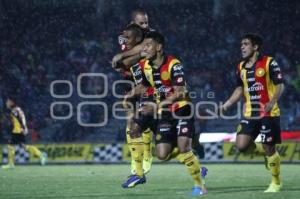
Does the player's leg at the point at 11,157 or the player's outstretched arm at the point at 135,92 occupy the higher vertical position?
the player's outstretched arm at the point at 135,92

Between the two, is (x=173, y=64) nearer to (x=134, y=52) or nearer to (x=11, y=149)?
(x=134, y=52)

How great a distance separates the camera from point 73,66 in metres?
28.4

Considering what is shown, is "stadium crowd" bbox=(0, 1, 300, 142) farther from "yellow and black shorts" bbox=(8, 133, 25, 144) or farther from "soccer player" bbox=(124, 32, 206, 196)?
"soccer player" bbox=(124, 32, 206, 196)

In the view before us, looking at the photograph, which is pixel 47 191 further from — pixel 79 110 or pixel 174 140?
pixel 79 110

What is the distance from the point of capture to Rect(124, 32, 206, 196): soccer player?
427 inches

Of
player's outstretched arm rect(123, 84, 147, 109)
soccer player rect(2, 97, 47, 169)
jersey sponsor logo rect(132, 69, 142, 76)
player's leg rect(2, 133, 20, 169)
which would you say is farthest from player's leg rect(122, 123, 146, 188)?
soccer player rect(2, 97, 47, 169)

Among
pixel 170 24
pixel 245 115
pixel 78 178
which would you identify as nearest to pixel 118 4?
pixel 170 24

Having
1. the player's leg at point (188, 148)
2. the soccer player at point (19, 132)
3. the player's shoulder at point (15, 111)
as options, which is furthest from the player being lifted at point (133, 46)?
the player's shoulder at point (15, 111)

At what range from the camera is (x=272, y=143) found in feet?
37.4

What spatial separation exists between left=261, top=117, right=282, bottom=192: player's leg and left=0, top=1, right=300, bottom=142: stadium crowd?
13938mm

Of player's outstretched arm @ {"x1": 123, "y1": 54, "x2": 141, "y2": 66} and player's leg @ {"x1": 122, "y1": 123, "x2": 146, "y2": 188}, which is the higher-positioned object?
player's outstretched arm @ {"x1": 123, "y1": 54, "x2": 141, "y2": 66}

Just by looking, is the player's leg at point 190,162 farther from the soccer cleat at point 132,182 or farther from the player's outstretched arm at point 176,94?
the soccer cleat at point 132,182

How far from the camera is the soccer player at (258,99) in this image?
37.4 ft

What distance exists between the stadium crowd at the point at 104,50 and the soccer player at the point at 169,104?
14237 mm
